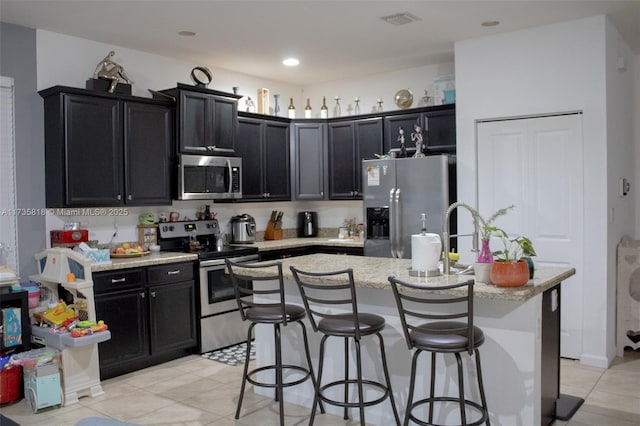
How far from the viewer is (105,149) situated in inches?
178

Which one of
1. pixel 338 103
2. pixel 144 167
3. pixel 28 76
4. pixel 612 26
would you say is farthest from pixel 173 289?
pixel 612 26

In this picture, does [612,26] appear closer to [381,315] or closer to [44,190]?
[381,315]

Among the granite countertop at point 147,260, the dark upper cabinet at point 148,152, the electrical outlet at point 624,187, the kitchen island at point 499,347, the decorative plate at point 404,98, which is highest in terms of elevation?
the decorative plate at point 404,98

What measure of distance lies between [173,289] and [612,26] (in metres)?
4.32

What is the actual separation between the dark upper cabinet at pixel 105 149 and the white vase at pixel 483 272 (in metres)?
3.08

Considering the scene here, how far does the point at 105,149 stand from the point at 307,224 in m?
2.79

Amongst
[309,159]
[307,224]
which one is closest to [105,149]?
[309,159]

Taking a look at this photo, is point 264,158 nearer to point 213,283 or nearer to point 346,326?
point 213,283

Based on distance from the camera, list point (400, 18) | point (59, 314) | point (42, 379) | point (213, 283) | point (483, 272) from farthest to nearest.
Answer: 1. point (213, 283)
2. point (400, 18)
3. point (59, 314)
4. point (42, 379)
5. point (483, 272)

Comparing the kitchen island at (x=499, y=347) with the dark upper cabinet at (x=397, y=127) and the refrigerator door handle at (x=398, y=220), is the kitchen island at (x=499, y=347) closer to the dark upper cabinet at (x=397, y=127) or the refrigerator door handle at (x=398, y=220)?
the refrigerator door handle at (x=398, y=220)

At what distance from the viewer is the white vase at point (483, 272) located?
2.90 metres

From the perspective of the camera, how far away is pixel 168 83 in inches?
213

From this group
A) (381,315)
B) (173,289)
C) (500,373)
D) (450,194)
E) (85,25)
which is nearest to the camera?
(500,373)

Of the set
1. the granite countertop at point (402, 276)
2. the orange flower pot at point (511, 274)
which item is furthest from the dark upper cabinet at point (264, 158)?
the orange flower pot at point (511, 274)
